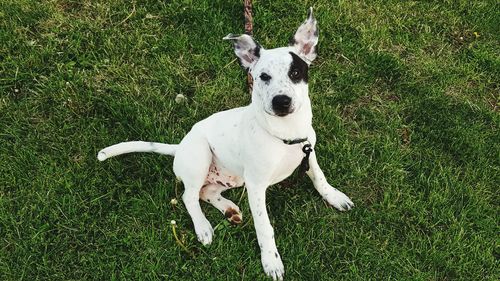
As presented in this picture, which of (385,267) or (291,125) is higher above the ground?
(291,125)

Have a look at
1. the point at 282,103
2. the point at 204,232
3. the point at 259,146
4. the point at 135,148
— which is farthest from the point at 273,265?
the point at 135,148

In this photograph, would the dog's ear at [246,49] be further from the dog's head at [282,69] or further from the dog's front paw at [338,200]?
the dog's front paw at [338,200]

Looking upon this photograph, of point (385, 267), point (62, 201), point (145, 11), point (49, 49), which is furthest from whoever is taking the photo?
point (145, 11)

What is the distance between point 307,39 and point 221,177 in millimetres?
1115

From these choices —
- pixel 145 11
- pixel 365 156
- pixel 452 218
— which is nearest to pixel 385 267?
pixel 452 218

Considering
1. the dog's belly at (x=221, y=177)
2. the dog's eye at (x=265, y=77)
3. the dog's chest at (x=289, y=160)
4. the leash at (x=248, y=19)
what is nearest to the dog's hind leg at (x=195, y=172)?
the dog's belly at (x=221, y=177)

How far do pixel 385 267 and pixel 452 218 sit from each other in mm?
591

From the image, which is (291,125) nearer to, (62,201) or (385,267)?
(385,267)

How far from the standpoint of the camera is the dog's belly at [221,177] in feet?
11.9

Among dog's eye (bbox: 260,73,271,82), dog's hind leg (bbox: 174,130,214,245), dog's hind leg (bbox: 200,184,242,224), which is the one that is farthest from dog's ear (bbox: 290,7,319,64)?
dog's hind leg (bbox: 200,184,242,224)

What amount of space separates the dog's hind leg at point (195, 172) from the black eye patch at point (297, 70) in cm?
79

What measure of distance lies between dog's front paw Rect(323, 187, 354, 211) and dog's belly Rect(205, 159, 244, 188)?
0.60 metres

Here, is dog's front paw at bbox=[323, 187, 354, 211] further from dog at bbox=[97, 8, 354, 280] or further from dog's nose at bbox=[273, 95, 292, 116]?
dog's nose at bbox=[273, 95, 292, 116]

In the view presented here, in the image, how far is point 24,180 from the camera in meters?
3.91
